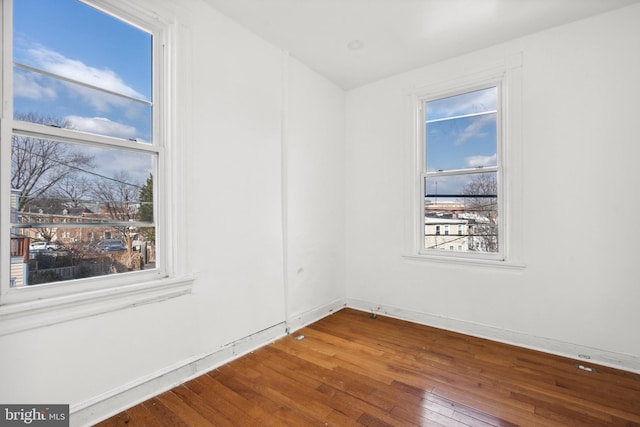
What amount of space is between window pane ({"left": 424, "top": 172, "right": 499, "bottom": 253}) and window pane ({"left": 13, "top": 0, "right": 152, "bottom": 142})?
2823 mm

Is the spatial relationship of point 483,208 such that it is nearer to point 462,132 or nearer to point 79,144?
point 462,132

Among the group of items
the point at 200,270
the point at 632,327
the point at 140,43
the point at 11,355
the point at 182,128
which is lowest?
the point at 632,327

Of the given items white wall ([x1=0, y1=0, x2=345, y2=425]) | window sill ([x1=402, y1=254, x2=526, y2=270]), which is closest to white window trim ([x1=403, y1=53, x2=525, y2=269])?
window sill ([x1=402, y1=254, x2=526, y2=270])

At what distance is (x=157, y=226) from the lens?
2197mm

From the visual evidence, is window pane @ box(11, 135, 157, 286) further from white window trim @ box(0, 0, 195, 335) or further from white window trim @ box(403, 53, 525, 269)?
white window trim @ box(403, 53, 525, 269)

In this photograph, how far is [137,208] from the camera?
2113mm

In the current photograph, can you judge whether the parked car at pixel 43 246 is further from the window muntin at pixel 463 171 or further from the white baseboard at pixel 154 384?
the window muntin at pixel 463 171

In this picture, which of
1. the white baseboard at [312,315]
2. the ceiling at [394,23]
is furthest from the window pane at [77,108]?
the white baseboard at [312,315]

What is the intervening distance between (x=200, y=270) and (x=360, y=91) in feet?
9.42

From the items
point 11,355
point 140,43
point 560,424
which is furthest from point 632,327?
point 140,43

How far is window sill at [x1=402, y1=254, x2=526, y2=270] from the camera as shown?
285cm

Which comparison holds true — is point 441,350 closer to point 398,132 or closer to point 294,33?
point 398,132

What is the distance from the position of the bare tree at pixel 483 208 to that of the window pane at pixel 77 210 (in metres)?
2.94

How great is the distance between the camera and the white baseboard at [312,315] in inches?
124
